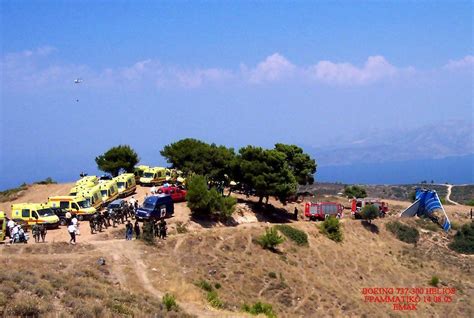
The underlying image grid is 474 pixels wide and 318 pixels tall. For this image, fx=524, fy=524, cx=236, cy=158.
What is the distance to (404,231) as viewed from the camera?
58.8 meters

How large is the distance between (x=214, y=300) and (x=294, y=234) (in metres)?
20.5

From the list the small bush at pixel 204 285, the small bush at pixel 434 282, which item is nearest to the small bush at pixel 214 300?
the small bush at pixel 204 285

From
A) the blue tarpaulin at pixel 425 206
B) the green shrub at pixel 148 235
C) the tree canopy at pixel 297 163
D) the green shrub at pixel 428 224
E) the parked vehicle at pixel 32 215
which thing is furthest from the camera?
the tree canopy at pixel 297 163

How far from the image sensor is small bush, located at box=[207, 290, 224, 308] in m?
30.3

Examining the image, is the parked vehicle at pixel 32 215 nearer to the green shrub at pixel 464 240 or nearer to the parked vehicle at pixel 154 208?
the parked vehicle at pixel 154 208

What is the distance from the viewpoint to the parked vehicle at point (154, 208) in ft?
152

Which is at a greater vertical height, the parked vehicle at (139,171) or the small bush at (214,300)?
the parked vehicle at (139,171)

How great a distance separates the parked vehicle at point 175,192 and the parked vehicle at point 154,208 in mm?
6656

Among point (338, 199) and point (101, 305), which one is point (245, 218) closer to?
point (338, 199)

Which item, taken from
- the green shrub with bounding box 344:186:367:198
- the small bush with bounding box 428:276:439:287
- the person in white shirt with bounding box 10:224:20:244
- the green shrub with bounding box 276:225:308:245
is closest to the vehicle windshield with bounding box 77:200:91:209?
the person in white shirt with bounding box 10:224:20:244

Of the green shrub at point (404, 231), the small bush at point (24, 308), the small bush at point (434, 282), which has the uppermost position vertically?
the small bush at point (24, 308)

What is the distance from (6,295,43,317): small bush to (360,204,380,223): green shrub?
44.8 m

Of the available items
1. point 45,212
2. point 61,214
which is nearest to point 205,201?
point 61,214

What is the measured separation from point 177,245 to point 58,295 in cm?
2060
